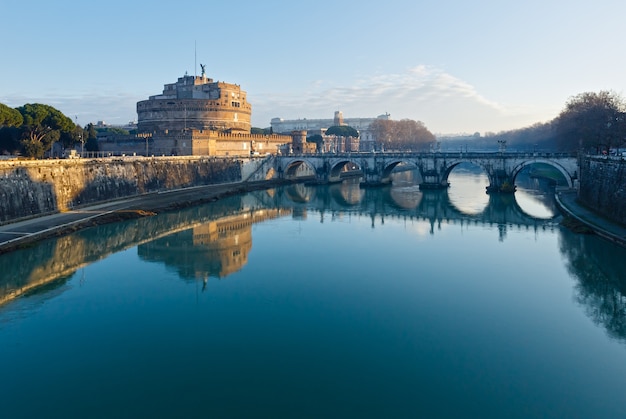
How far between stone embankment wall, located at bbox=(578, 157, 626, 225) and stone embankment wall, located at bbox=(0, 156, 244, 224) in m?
25.1

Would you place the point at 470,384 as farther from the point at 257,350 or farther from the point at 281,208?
the point at 281,208

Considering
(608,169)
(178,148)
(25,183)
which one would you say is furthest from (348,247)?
(178,148)

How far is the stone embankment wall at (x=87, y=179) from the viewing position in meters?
21.6

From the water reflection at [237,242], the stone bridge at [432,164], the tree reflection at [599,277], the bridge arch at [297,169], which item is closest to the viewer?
the tree reflection at [599,277]

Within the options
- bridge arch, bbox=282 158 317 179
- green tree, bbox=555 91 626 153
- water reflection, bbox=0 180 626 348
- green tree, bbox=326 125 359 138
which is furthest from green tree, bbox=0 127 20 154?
green tree, bbox=326 125 359 138

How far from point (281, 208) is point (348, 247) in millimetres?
11997

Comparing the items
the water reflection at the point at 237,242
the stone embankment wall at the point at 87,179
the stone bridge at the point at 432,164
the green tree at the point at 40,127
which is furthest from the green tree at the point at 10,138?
the stone bridge at the point at 432,164

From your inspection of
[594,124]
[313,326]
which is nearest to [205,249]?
[313,326]

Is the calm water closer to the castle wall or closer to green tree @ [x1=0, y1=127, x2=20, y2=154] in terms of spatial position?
green tree @ [x1=0, y1=127, x2=20, y2=154]

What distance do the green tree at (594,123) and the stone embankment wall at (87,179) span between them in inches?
1102

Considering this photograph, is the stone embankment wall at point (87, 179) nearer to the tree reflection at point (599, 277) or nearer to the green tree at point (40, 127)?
the green tree at point (40, 127)

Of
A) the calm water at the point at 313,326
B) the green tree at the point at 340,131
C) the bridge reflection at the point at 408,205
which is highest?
the green tree at the point at 340,131

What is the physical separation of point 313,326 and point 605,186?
18.1 m

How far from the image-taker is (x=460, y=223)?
82.4 ft
